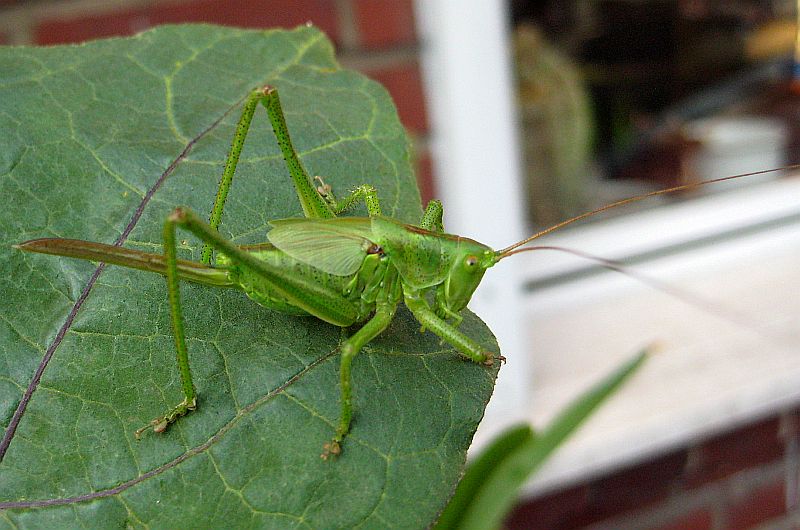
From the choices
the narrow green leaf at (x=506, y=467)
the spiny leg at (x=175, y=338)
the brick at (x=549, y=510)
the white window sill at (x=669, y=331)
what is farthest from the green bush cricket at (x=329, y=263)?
the brick at (x=549, y=510)

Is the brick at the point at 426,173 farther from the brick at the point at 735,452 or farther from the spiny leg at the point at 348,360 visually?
the brick at the point at 735,452

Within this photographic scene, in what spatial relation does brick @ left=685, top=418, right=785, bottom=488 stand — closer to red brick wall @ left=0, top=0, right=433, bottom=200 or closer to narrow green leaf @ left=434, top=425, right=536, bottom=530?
red brick wall @ left=0, top=0, right=433, bottom=200

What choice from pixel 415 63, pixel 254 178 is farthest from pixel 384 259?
pixel 415 63

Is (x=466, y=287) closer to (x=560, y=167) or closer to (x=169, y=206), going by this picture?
(x=169, y=206)

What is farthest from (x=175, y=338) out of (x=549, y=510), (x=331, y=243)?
(x=549, y=510)

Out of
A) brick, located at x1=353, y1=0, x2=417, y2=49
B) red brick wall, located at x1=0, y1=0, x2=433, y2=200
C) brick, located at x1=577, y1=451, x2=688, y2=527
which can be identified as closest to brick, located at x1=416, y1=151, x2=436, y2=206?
red brick wall, located at x1=0, y1=0, x2=433, y2=200

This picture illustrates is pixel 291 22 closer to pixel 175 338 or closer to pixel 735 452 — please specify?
pixel 175 338
